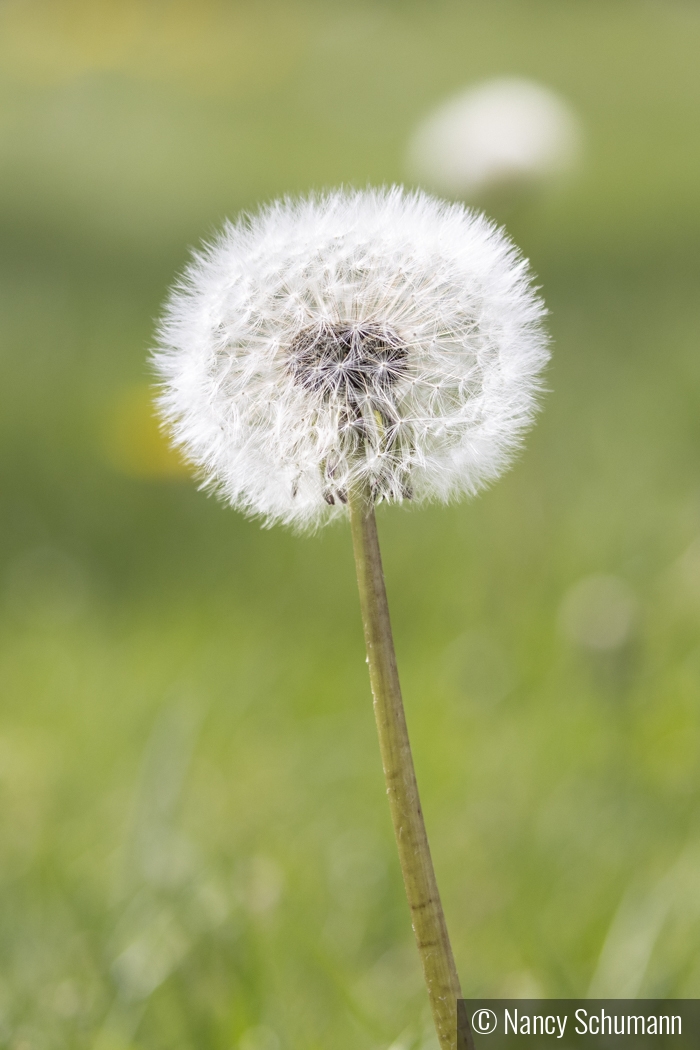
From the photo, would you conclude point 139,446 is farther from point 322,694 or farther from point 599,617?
point 599,617

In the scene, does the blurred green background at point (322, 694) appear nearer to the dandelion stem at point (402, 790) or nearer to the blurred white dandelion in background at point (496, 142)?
the blurred white dandelion in background at point (496, 142)

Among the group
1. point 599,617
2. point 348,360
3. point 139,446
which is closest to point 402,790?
point 348,360

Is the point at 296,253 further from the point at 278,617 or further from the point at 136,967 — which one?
the point at 278,617

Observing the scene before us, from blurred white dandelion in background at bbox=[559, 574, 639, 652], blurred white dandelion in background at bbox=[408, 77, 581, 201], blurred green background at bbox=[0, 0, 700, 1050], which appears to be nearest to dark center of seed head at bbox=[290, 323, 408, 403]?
blurred green background at bbox=[0, 0, 700, 1050]

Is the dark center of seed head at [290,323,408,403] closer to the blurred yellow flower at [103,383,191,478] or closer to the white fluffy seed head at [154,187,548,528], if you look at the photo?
the white fluffy seed head at [154,187,548,528]

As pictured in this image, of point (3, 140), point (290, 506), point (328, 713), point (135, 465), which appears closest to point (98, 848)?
point (328, 713)

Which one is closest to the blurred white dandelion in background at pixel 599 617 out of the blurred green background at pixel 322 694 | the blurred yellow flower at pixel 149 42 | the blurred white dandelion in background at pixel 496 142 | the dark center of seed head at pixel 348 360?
the blurred green background at pixel 322 694
